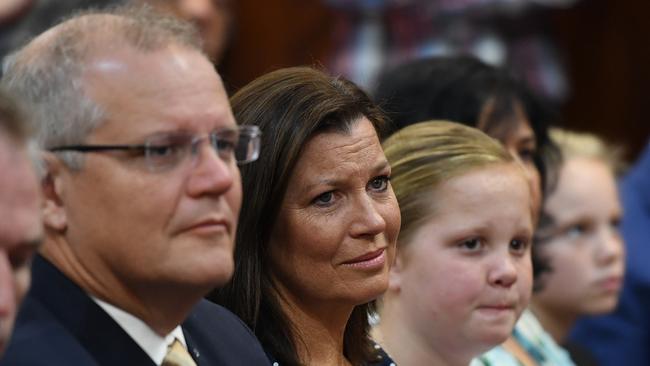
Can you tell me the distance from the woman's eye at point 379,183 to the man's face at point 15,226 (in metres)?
0.83

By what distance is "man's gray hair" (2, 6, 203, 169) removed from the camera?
1.86 m

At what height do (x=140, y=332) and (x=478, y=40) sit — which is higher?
(x=140, y=332)

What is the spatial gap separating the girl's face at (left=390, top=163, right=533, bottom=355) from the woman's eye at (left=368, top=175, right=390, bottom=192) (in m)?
0.33

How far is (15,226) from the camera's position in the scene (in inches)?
62.0

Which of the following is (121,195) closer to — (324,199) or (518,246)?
(324,199)

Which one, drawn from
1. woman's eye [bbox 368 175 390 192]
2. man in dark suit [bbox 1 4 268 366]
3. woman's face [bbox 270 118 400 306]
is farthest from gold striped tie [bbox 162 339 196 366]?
woman's eye [bbox 368 175 390 192]

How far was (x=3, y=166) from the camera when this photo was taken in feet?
5.09

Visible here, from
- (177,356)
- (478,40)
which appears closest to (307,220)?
(177,356)

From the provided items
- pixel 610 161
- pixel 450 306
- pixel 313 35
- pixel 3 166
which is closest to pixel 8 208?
pixel 3 166

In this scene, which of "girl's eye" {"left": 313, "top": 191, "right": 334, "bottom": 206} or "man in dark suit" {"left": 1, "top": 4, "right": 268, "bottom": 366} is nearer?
"man in dark suit" {"left": 1, "top": 4, "right": 268, "bottom": 366}

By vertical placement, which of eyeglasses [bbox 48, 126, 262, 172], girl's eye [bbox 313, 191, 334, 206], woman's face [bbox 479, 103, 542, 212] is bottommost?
woman's face [bbox 479, 103, 542, 212]

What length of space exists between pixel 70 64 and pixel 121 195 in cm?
21

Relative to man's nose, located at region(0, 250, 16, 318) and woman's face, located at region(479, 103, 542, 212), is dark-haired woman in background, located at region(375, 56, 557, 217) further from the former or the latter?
man's nose, located at region(0, 250, 16, 318)

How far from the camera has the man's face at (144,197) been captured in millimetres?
1848
